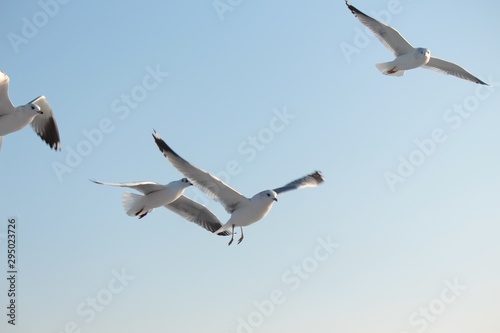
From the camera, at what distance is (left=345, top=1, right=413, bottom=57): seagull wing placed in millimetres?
11188

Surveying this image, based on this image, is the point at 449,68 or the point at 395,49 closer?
the point at 395,49

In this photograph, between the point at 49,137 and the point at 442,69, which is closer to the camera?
the point at 49,137

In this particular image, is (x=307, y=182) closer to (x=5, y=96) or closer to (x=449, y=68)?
(x=449, y=68)

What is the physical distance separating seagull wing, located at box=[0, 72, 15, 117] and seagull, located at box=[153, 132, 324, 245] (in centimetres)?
219

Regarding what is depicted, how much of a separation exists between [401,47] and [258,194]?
4238 mm

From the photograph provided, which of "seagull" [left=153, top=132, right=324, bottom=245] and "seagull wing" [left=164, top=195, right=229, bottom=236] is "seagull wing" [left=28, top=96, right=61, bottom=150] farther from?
"seagull" [left=153, top=132, right=324, bottom=245]

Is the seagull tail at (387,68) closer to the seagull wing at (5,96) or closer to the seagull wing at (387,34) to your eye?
the seagull wing at (387,34)

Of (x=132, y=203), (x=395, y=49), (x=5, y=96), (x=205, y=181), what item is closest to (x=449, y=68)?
(x=395, y=49)

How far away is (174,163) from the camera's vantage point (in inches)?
327

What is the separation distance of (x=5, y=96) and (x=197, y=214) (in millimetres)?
3207

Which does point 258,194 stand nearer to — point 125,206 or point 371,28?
point 125,206

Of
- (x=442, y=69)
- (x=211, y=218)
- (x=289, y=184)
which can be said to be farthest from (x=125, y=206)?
(x=442, y=69)

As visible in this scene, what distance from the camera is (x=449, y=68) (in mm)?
12258

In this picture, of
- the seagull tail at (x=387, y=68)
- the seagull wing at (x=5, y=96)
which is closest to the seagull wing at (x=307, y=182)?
the seagull tail at (x=387, y=68)
